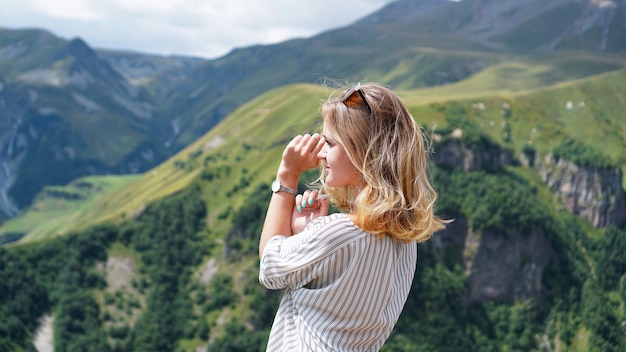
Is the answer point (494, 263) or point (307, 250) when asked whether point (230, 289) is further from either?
point (307, 250)

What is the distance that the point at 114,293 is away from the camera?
605 ft

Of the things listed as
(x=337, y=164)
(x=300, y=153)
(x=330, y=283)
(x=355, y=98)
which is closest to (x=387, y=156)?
(x=337, y=164)

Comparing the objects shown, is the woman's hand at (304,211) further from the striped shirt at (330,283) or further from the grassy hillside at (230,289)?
the grassy hillside at (230,289)

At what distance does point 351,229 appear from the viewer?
7.37m

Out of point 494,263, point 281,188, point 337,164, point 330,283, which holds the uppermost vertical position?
point 337,164

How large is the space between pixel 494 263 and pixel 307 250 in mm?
190664

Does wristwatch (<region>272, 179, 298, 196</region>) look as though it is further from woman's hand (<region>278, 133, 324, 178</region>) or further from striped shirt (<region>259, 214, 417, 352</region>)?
striped shirt (<region>259, 214, 417, 352</region>)

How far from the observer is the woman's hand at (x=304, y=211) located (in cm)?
820

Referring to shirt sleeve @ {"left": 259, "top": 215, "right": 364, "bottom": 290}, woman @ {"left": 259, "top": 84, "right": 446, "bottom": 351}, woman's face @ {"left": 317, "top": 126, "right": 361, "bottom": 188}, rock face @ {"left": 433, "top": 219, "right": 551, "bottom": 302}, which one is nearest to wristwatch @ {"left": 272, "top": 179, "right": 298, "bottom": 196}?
→ woman @ {"left": 259, "top": 84, "right": 446, "bottom": 351}

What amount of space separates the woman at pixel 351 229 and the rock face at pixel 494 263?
181 m

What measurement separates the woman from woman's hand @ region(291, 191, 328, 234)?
15 millimetres

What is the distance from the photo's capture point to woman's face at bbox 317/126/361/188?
26.3ft

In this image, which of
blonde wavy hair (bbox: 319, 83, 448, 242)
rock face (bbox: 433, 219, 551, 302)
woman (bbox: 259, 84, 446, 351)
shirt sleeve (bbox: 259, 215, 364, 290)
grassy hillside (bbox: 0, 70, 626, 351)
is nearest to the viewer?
shirt sleeve (bbox: 259, 215, 364, 290)

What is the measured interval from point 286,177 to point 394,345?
163871mm
